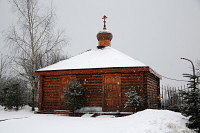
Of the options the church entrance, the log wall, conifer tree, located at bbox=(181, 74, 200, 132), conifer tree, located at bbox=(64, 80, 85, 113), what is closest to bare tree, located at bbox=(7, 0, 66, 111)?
the log wall

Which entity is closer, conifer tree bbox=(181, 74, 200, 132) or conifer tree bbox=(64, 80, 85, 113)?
conifer tree bbox=(181, 74, 200, 132)

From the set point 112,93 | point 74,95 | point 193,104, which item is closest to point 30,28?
point 74,95

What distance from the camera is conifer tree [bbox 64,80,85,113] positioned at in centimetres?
1297

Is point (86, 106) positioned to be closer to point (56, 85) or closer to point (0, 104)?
point (56, 85)

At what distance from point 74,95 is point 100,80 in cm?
197

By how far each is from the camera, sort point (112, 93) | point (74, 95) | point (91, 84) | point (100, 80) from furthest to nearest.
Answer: point (91, 84) < point (100, 80) < point (112, 93) < point (74, 95)

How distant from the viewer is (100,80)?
13.6 meters

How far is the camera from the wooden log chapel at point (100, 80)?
1295 centimetres

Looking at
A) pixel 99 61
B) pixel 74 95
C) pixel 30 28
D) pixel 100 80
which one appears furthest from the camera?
pixel 30 28

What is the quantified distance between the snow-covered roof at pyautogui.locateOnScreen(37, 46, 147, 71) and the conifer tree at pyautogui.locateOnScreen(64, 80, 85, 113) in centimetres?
145

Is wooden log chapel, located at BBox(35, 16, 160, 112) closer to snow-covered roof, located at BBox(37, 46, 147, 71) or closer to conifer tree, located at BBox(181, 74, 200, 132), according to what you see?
snow-covered roof, located at BBox(37, 46, 147, 71)

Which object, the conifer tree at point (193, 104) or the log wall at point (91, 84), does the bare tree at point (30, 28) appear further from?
the conifer tree at point (193, 104)

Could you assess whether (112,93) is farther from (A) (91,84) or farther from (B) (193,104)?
(B) (193,104)

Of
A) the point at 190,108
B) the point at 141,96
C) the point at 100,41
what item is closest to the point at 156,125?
the point at 190,108
